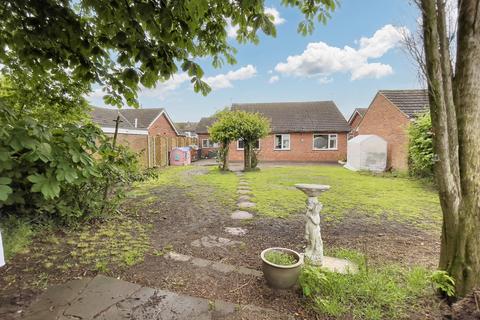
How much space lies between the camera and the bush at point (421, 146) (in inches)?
336

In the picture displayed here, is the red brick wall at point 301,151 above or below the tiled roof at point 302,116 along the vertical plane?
below

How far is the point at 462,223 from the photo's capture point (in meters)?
2.06

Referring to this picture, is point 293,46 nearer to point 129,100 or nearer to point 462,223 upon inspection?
point 129,100

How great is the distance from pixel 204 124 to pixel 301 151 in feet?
39.8

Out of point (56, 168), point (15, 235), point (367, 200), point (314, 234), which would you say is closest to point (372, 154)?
point (367, 200)

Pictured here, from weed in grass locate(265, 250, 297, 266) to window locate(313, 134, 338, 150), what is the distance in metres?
18.5

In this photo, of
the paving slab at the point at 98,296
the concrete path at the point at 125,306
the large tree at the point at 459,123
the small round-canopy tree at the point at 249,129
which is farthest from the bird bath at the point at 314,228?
the small round-canopy tree at the point at 249,129

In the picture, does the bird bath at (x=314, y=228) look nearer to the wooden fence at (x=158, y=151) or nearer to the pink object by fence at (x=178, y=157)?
the wooden fence at (x=158, y=151)

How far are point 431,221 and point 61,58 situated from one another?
6857 millimetres

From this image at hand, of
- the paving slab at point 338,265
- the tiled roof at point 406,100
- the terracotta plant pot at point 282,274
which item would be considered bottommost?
the paving slab at point 338,265

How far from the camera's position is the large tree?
1.96 metres

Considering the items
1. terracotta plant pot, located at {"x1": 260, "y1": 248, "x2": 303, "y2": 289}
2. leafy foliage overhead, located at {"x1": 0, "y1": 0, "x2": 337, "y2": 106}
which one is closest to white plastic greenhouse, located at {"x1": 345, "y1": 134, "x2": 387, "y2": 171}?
leafy foliage overhead, located at {"x1": 0, "y1": 0, "x2": 337, "y2": 106}

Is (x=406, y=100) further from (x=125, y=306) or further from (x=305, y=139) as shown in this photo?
(x=125, y=306)

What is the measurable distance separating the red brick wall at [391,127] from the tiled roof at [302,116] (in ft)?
15.1
